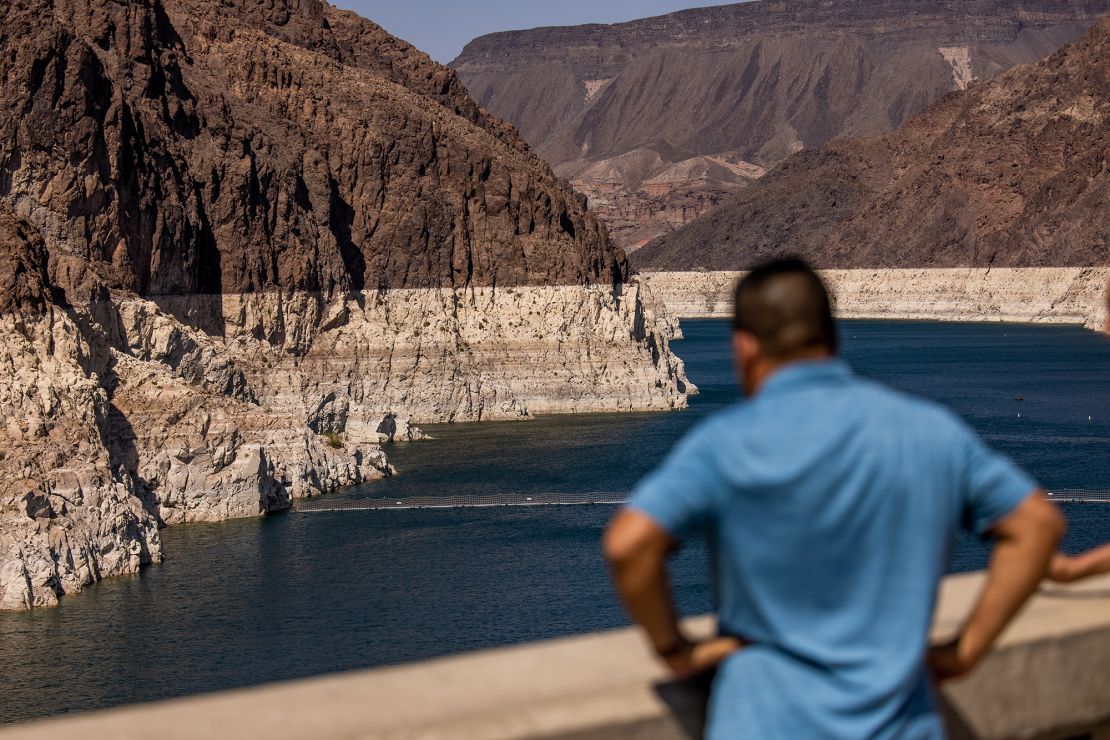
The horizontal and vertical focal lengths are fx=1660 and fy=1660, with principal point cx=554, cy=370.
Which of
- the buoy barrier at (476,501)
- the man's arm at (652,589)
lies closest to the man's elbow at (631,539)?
the man's arm at (652,589)

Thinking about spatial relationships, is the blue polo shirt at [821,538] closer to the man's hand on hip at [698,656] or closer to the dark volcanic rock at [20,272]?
the man's hand on hip at [698,656]

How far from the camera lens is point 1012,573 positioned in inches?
176

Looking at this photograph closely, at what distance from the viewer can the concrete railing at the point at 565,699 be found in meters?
4.04

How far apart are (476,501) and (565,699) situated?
59860 mm

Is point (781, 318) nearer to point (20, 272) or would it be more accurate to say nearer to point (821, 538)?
point (821, 538)

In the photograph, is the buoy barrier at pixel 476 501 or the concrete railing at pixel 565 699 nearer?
the concrete railing at pixel 565 699

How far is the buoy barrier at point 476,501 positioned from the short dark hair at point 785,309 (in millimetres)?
57944

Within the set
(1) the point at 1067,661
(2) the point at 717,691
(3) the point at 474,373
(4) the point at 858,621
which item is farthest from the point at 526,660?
(3) the point at 474,373

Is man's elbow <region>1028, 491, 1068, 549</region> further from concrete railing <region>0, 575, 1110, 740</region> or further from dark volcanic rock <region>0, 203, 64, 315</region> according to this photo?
dark volcanic rock <region>0, 203, 64, 315</region>

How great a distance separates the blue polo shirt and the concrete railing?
0.28 metres

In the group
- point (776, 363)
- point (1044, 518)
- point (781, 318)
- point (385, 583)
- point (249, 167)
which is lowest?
point (385, 583)

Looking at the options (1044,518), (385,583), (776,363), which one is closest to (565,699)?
(776,363)

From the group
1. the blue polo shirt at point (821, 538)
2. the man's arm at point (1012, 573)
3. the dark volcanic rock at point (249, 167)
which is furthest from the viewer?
the dark volcanic rock at point (249, 167)

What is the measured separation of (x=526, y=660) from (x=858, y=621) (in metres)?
0.91
